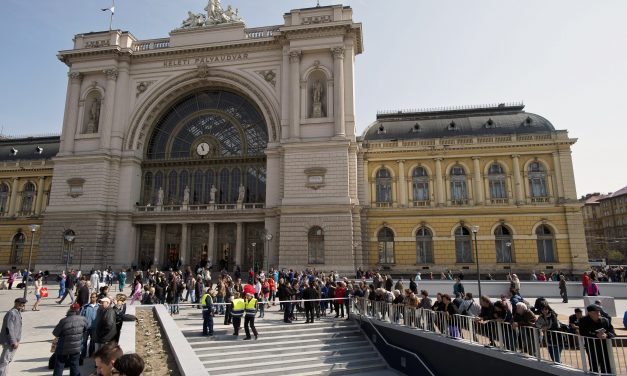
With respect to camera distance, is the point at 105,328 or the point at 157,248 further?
the point at 157,248

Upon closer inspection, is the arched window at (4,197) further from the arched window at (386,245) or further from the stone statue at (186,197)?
the arched window at (386,245)

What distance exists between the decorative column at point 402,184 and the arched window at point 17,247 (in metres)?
44.6

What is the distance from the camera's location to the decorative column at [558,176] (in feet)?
119

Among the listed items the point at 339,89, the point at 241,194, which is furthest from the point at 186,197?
the point at 339,89

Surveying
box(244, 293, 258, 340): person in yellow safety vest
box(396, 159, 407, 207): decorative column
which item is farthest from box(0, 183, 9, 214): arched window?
box(244, 293, 258, 340): person in yellow safety vest

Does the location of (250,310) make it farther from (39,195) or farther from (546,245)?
(39,195)

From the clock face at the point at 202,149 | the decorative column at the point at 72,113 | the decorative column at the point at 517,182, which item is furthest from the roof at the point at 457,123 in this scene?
the decorative column at the point at 72,113

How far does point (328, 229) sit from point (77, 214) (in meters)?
25.8

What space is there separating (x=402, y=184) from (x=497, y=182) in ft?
29.7

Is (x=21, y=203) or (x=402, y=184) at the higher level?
(x=402, y=184)

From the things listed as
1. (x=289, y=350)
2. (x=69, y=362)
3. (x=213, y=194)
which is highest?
(x=213, y=194)

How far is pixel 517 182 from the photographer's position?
3722cm

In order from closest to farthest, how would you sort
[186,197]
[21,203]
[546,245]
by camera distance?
[546,245], [186,197], [21,203]

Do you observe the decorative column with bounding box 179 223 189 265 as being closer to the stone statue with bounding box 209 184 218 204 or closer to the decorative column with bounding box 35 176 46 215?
the stone statue with bounding box 209 184 218 204
